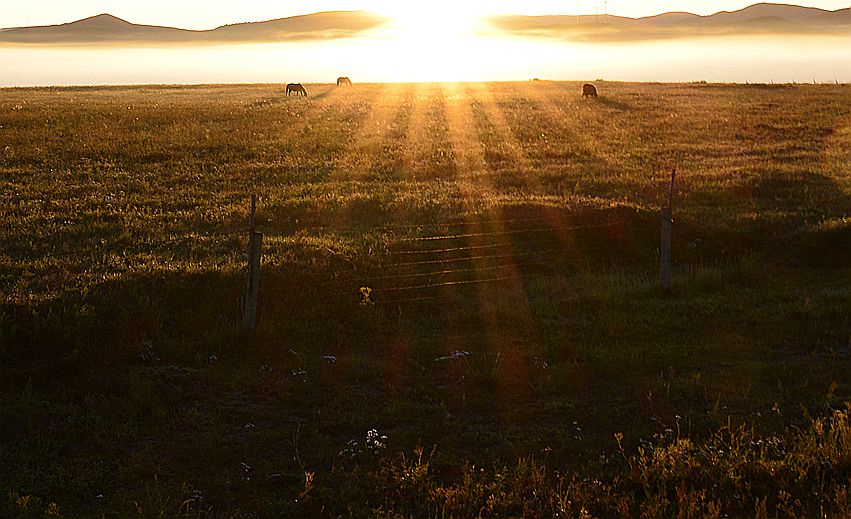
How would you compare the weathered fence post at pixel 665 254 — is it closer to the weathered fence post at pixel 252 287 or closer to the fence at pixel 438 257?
the fence at pixel 438 257

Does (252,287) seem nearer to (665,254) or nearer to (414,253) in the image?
(414,253)

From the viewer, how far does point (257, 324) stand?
11383 millimetres

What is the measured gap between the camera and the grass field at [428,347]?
7.30 meters

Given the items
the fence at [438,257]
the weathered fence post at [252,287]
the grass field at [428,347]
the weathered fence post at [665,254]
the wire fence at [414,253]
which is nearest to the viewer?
the grass field at [428,347]

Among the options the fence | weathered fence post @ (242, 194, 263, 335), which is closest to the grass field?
the fence

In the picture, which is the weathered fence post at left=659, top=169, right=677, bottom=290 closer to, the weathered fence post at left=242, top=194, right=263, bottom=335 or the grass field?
the grass field

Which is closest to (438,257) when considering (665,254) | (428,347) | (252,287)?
(665,254)

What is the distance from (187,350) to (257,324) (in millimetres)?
1034

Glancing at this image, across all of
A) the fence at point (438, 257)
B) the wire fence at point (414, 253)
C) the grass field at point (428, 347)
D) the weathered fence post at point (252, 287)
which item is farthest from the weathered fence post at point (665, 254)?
the weathered fence post at point (252, 287)

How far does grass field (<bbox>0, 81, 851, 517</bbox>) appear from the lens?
7.30 metres

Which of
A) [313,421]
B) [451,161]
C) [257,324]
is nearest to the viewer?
[313,421]

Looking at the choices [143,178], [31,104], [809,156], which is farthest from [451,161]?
[31,104]

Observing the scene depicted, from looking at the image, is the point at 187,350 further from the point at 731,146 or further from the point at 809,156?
the point at 731,146

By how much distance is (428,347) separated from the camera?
36.7ft
